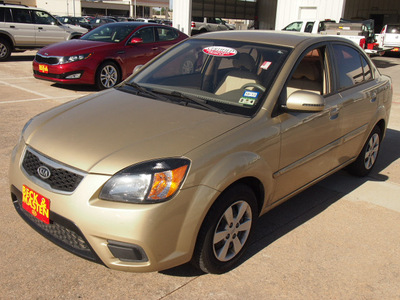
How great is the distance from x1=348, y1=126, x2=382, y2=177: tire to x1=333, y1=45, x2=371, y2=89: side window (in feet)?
2.40

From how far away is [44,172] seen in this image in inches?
98.3

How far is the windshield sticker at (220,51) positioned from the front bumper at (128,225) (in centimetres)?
155

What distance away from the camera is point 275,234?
10.9 ft

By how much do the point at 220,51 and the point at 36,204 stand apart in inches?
78.7

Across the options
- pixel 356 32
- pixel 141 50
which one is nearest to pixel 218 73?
pixel 141 50

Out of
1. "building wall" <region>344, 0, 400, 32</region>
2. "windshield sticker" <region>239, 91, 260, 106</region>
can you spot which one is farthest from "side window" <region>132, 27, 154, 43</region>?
"building wall" <region>344, 0, 400, 32</region>

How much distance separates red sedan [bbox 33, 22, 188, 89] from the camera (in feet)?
27.7

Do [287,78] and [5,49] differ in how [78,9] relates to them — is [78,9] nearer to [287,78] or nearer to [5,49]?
[5,49]

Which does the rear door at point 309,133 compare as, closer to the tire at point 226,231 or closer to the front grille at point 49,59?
the tire at point 226,231

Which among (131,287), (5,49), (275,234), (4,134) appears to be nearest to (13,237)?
(131,287)

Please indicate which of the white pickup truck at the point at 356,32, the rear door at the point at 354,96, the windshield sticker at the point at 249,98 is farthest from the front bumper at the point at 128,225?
the white pickup truck at the point at 356,32

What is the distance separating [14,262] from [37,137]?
0.87m

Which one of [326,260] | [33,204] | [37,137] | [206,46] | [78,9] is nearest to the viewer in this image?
[33,204]

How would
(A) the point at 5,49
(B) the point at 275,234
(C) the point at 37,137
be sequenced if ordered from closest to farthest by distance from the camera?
(C) the point at 37,137
(B) the point at 275,234
(A) the point at 5,49
